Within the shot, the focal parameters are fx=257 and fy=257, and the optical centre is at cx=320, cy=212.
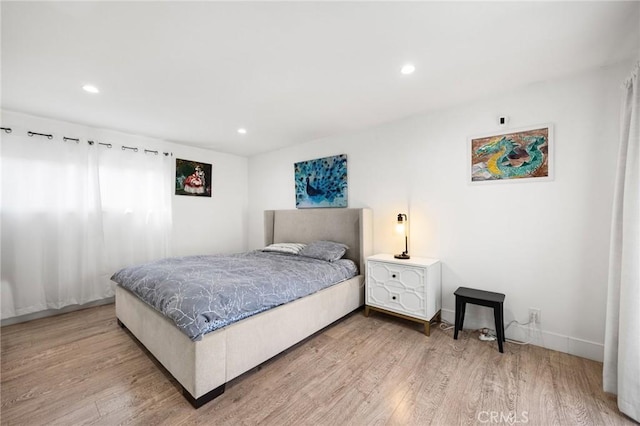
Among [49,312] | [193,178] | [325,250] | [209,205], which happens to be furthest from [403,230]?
[49,312]

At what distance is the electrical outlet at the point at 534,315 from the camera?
2.37 m

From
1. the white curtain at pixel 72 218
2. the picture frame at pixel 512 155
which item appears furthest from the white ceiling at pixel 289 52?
the white curtain at pixel 72 218

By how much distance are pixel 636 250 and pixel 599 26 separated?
1431 mm

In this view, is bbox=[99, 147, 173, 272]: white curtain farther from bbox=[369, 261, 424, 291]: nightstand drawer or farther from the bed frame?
bbox=[369, 261, 424, 291]: nightstand drawer

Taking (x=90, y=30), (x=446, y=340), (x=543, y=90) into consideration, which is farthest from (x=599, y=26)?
(x=90, y=30)

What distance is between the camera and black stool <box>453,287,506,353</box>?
2256 mm

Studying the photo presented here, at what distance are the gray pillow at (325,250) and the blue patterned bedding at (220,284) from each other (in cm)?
8

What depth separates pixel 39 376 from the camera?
2.00m

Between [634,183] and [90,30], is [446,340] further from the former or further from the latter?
[90,30]

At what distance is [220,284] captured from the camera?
2.04 m

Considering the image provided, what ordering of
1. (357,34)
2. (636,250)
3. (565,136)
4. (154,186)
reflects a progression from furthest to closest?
(154,186) < (565,136) < (357,34) < (636,250)

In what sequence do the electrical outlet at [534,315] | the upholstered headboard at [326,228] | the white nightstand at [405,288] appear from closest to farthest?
the electrical outlet at [534,315], the white nightstand at [405,288], the upholstered headboard at [326,228]

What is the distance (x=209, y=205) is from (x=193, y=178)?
1.80 feet

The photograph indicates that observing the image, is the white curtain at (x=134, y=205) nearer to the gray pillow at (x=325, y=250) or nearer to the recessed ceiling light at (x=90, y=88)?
the recessed ceiling light at (x=90, y=88)
